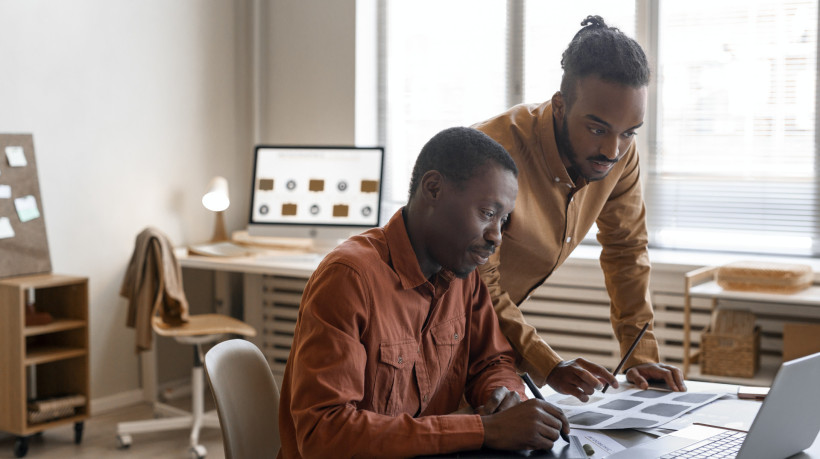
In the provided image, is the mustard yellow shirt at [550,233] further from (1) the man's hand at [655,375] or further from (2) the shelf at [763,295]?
(2) the shelf at [763,295]

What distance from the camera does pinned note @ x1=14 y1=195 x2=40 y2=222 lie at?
11.3 ft

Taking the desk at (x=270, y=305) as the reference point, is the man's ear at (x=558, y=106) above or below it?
above

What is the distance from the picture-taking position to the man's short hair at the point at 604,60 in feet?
5.07

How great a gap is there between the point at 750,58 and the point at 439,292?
2783 millimetres

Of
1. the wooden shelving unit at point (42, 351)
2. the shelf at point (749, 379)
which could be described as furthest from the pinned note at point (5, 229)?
the shelf at point (749, 379)

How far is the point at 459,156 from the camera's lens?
140 cm

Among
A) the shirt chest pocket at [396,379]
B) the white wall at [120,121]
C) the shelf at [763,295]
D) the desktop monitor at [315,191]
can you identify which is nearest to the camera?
the shirt chest pocket at [396,379]

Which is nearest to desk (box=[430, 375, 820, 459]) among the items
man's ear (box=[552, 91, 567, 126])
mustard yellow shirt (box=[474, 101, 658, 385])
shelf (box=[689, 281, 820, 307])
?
mustard yellow shirt (box=[474, 101, 658, 385])

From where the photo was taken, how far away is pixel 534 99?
422 cm

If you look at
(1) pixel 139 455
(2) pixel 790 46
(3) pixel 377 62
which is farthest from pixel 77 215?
(2) pixel 790 46

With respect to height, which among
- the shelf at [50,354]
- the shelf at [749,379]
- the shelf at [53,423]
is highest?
the shelf at [50,354]

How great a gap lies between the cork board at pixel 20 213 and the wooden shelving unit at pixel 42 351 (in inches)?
2.5

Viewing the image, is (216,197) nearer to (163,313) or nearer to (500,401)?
(163,313)

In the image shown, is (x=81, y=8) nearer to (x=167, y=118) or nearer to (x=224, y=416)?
(x=167, y=118)
